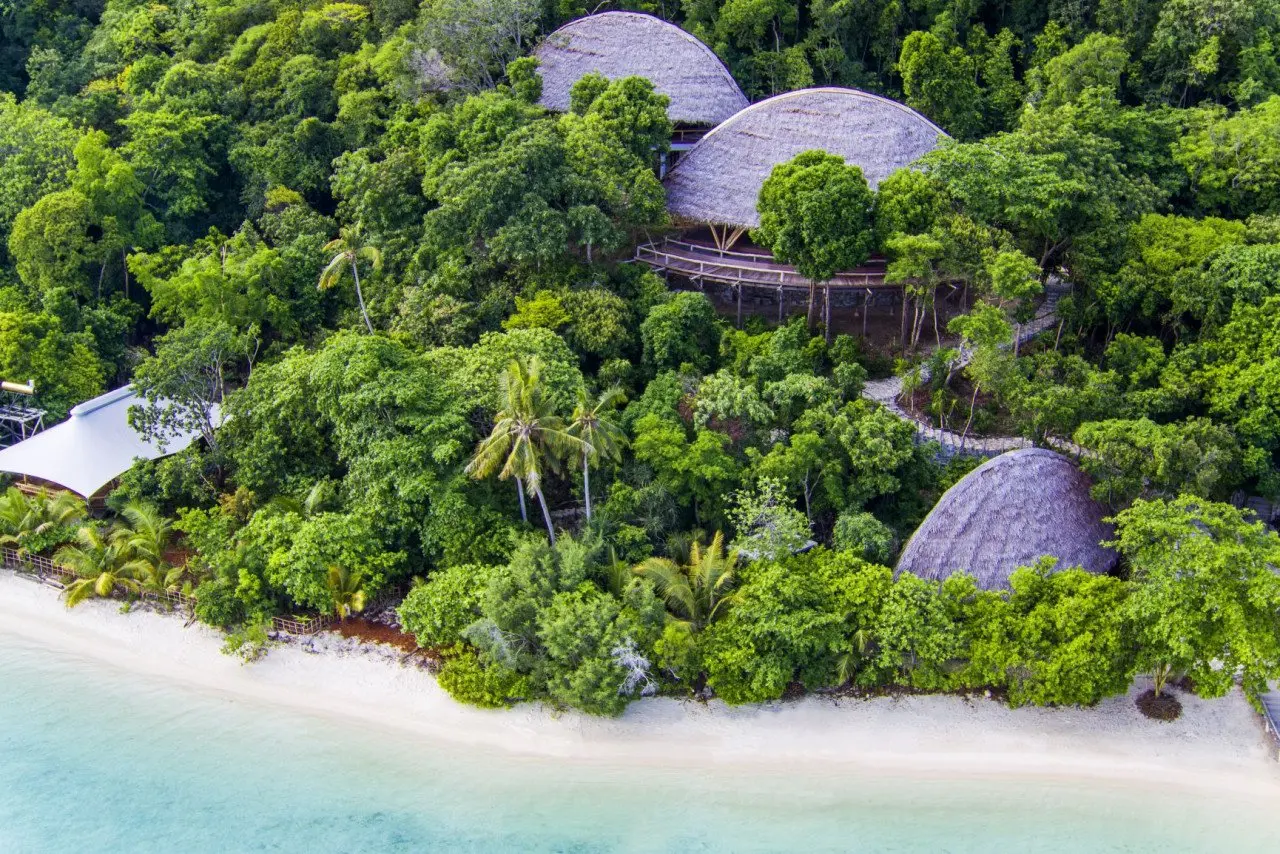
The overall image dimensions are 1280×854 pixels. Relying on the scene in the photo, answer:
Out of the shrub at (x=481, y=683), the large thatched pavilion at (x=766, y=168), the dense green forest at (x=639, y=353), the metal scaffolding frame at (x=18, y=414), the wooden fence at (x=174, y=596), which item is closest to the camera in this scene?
the dense green forest at (x=639, y=353)

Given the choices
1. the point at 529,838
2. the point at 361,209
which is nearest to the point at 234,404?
the point at 361,209

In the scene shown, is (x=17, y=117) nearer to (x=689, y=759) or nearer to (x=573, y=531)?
(x=573, y=531)

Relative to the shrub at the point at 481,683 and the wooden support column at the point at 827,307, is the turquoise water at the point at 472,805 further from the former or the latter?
the wooden support column at the point at 827,307

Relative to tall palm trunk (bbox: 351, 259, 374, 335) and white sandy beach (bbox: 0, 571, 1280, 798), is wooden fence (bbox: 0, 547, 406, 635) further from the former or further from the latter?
tall palm trunk (bbox: 351, 259, 374, 335)

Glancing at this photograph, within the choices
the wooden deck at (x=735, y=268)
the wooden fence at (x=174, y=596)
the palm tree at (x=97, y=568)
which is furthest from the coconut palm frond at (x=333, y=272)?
the wooden fence at (x=174, y=596)

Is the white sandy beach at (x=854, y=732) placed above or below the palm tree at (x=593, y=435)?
below

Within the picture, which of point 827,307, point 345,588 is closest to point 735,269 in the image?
point 827,307
